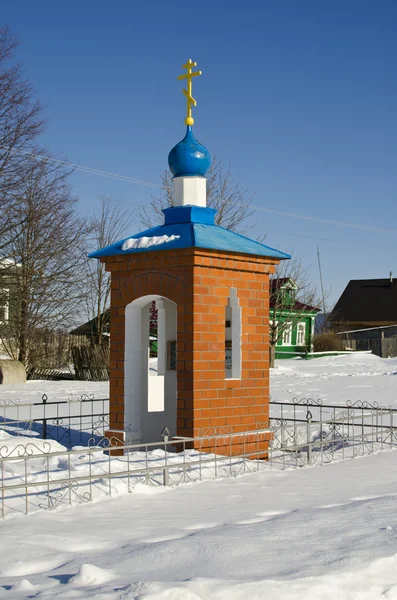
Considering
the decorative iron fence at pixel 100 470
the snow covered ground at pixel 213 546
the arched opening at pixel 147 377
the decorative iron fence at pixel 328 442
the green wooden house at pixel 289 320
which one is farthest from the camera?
the green wooden house at pixel 289 320

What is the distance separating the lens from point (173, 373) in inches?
456

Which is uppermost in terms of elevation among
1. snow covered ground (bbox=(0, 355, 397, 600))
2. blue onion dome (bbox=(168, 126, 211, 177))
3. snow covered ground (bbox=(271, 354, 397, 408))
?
blue onion dome (bbox=(168, 126, 211, 177))

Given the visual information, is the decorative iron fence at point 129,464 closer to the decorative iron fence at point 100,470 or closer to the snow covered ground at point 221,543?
the decorative iron fence at point 100,470

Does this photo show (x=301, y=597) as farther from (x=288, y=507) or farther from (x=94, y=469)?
(x=94, y=469)

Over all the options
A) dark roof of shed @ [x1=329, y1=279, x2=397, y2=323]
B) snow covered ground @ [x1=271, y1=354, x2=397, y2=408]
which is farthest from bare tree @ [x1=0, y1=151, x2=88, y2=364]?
dark roof of shed @ [x1=329, y1=279, x2=397, y2=323]

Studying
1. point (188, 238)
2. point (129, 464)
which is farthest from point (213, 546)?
point (188, 238)

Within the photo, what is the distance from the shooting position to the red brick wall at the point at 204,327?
9.65 m

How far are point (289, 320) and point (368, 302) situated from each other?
22.1 metres

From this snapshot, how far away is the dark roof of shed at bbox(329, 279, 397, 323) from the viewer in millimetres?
55531

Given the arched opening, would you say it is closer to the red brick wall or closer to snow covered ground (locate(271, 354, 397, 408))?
the red brick wall

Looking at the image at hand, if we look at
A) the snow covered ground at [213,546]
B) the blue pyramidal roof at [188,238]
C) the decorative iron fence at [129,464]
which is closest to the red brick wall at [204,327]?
the blue pyramidal roof at [188,238]

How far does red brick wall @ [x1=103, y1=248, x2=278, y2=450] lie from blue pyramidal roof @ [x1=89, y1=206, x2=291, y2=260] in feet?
0.38

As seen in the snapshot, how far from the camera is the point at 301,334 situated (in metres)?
43.7

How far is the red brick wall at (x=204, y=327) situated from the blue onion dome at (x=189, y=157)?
1.34 metres
